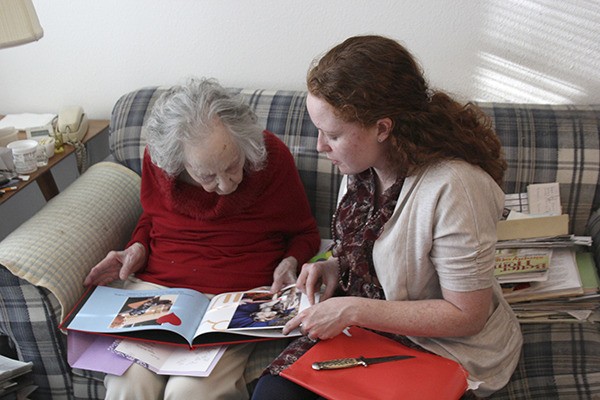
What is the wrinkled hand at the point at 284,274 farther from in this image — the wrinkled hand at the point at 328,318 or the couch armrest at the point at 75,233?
the couch armrest at the point at 75,233

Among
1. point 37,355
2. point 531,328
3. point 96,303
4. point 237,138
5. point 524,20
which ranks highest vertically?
point 524,20

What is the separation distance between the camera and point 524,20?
1.95 m

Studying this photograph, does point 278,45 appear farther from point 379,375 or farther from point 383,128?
point 379,375

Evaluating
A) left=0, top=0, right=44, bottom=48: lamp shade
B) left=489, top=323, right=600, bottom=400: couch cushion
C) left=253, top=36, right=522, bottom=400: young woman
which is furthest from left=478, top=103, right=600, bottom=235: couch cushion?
left=0, top=0, right=44, bottom=48: lamp shade

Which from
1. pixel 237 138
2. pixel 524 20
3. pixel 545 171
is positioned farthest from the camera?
pixel 524 20

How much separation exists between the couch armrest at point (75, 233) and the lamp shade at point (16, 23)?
522 millimetres

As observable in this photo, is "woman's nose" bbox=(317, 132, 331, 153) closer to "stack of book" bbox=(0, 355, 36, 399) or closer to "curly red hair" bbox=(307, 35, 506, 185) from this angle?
"curly red hair" bbox=(307, 35, 506, 185)

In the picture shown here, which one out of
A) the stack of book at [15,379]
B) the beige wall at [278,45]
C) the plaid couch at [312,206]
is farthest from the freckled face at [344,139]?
the stack of book at [15,379]

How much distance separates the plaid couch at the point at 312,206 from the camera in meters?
1.56

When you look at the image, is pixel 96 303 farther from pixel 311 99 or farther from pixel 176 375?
pixel 311 99

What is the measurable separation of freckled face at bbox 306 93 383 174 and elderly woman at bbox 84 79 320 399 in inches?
15.5

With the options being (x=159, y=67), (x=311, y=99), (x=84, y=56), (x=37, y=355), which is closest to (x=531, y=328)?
(x=311, y=99)

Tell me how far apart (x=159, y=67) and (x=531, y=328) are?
1.61m

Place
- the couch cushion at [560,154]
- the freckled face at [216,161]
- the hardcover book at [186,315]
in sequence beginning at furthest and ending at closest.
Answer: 1. the couch cushion at [560,154]
2. the freckled face at [216,161]
3. the hardcover book at [186,315]
